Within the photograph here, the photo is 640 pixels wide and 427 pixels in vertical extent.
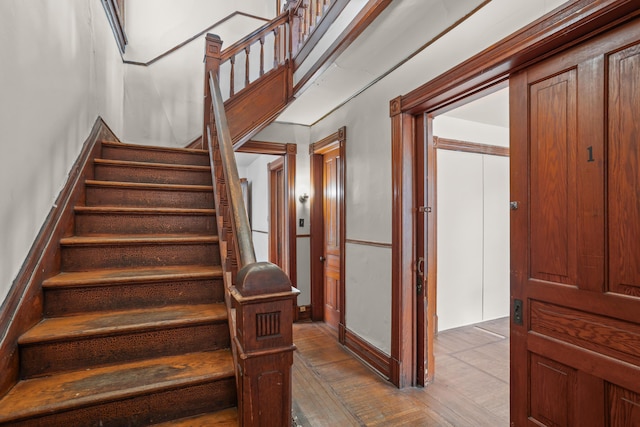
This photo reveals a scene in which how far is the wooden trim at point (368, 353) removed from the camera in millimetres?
2559

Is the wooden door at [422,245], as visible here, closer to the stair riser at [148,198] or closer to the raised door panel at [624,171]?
the raised door panel at [624,171]

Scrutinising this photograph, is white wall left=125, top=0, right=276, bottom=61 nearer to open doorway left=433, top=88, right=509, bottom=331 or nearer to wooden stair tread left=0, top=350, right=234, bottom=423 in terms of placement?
open doorway left=433, top=88, right=509, bottom=331

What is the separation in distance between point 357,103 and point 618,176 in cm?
212

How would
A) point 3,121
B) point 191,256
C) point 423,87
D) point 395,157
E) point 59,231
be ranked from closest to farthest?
point 3,121, point 59,231, point 191,256, point 423,87, point 395,157

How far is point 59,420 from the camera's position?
3.74ft

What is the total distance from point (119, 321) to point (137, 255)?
468 mm

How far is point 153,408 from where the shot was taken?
127cm

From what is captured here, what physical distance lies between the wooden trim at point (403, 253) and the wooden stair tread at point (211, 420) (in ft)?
4.76

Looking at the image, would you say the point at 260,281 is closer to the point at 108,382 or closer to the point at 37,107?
the point at 108,382

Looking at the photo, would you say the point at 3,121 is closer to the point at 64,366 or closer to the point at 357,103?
the point at 64,366

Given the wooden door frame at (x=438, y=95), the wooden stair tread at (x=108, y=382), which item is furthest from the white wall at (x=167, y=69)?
the wooden stair tread at (x=108, y=382)

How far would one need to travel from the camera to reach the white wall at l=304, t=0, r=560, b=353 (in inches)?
71.6

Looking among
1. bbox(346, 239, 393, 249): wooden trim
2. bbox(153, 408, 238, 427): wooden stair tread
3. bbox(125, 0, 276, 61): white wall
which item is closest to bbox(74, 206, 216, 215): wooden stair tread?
bbox(153, 408, 238, 427): wooden stair tread

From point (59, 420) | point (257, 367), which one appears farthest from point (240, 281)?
point (59, 420)
